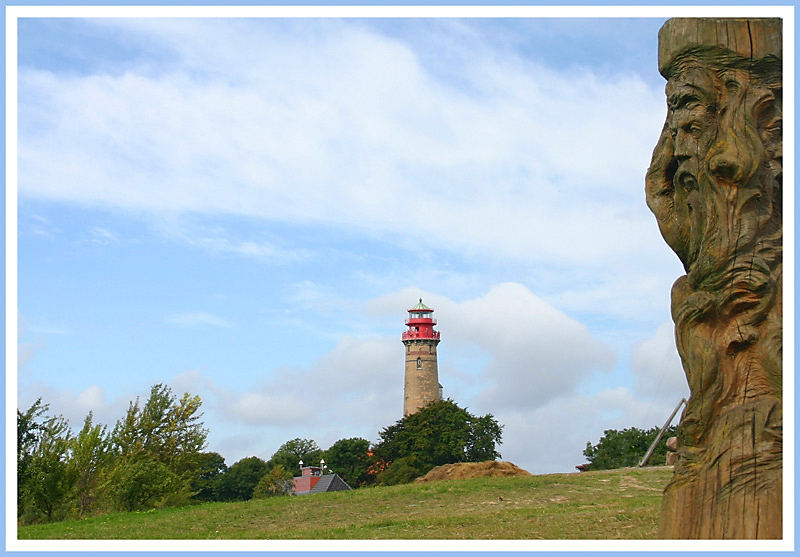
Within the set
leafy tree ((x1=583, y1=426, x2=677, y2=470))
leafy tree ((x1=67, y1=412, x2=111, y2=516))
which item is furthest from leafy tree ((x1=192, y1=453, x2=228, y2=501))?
leafy tree ((x1=583, y1=426, x2=677, y2=470))

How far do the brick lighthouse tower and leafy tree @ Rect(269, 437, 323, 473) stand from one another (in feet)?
22.2

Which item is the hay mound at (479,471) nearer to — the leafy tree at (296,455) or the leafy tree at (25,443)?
the leafy tree at (25,443)

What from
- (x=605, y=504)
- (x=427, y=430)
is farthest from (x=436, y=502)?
(x=427, y=430)

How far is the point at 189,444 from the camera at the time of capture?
21.2m

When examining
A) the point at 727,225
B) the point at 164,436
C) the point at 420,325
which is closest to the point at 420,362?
the point at 420,325

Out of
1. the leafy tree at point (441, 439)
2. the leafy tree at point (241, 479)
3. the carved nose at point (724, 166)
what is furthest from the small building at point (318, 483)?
the carved nose at point (724, 166)

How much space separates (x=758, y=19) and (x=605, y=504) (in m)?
7.17

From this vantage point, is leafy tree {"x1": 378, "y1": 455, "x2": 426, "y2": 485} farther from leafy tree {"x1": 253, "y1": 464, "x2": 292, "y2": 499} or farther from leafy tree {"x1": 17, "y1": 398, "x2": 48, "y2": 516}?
leafy tree {"x1": 17, "y1": 398, "x2": 48, "y2": 516}

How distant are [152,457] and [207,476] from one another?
87.2ft

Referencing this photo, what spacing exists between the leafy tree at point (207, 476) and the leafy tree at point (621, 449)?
41.5 feet

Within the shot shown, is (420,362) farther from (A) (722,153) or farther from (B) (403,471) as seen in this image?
(A) (722,153)

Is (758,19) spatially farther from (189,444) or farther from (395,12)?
(189,444)

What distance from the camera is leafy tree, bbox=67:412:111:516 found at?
572 inches

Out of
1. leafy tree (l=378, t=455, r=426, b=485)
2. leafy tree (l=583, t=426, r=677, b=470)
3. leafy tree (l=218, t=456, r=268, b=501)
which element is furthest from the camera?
leafy tree (l=218, t=456, r=268, b=501)
